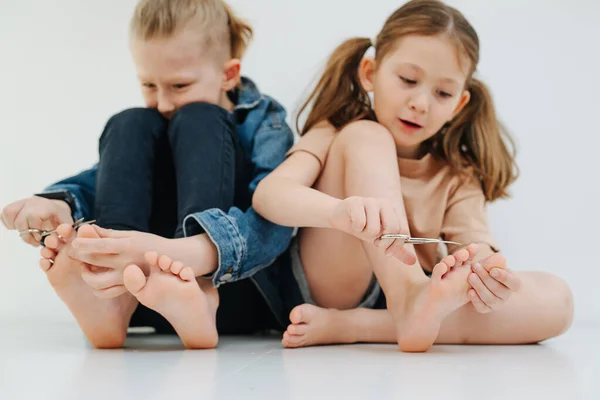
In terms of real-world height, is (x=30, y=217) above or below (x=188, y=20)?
below

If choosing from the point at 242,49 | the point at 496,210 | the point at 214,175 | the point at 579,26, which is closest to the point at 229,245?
the point at 214,175

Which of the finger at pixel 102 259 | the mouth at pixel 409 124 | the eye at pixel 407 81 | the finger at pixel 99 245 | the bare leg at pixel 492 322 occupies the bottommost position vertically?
the bare leg at pixel 492 322

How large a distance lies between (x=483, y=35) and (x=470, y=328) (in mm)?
941

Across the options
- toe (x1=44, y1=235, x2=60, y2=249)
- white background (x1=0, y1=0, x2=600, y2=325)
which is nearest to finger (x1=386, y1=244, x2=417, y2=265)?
toe (x1=44, y1=235, x2=60, y2=249)

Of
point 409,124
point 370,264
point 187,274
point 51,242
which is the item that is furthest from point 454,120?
point 51,242

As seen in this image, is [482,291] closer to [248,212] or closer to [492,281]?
[492,281]

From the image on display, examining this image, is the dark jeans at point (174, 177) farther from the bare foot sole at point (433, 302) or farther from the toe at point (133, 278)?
the bare foot sole at point (433, 302)

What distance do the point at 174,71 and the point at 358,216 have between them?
23.1 inches

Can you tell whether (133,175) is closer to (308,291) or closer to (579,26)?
(308,291)

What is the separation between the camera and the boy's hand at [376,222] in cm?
85

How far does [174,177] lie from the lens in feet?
3.86

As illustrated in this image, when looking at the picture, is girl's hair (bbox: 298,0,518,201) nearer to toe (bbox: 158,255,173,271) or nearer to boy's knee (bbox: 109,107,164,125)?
boy's knee (bbox: 109,107,164,125)

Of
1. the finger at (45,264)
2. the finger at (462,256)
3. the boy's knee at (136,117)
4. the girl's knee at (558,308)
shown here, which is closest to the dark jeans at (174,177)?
the boy's knee at (136,117)

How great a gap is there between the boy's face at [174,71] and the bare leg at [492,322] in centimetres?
49
